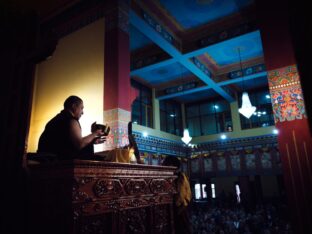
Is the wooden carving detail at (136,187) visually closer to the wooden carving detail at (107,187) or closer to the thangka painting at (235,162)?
the wooden carving detail at (107,187)

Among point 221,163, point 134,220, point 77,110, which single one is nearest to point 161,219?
point 134,220

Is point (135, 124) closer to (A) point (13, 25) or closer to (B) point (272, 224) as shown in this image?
(B) point (272, 224)

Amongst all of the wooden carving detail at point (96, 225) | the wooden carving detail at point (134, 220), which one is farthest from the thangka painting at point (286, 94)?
the wooden carving detail at point (96, 225)

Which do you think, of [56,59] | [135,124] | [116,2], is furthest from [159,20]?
[135,124]

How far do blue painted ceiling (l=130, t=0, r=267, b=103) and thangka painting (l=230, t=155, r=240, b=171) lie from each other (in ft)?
9.74

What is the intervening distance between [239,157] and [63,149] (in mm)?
11927

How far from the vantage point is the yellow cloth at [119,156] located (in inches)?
95.9

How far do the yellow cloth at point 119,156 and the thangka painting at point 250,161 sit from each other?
1122 cm

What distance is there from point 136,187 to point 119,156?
53 cm

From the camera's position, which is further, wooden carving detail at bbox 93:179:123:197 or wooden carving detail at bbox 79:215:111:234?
wooden carving detail at bbox 93:179:123:197

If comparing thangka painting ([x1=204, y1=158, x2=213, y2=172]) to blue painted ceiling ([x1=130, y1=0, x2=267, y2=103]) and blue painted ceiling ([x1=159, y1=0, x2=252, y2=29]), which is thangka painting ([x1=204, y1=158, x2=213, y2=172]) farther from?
blue painted ceiling ([x1=159, y1=0, x2=252, y2=29])

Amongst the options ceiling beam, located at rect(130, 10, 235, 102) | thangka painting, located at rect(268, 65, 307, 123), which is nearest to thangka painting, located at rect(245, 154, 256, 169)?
ceiling beam, located at rect(130, 10, 235, 102)

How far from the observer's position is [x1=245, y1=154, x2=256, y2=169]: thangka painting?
12.4 metres

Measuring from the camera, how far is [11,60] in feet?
5.35
